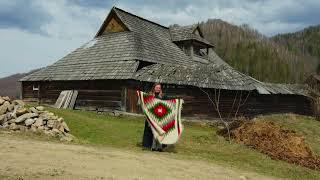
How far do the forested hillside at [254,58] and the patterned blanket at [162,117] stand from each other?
71.3 m

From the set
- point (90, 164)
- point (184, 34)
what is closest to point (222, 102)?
point (184, 34)

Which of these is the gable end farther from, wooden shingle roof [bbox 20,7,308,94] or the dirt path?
the dirt path

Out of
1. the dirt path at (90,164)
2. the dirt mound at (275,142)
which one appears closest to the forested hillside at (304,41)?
the dirt mound at (275,142)

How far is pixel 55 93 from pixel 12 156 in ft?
65.5

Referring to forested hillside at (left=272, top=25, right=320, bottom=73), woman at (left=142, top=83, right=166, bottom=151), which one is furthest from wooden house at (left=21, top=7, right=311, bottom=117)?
forested hillside at (left=272, top=25, right=320, bottom=73)

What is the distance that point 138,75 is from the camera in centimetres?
2467

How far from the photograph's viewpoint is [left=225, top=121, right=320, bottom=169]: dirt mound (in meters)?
14.7

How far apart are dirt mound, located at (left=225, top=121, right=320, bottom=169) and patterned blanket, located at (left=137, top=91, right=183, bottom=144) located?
11.7 feet

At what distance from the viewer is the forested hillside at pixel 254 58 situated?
283ft

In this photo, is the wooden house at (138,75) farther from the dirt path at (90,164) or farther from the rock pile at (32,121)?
the dirt path at (90,164)

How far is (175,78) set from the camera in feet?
82.2

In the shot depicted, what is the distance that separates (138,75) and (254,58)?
6752 cm

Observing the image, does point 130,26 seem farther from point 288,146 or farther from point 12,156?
point 12,156

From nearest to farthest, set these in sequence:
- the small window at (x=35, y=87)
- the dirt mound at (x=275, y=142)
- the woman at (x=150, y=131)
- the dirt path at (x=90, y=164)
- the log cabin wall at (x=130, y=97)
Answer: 1. the dirt path at (x=90, y=164)
2. the woman at (x=150, y=131)
3. the dirt mound at (x=275, y=142)
4. the log cabin wall at (x=130, y=97)
5. the small window at (x=35, y=87)
